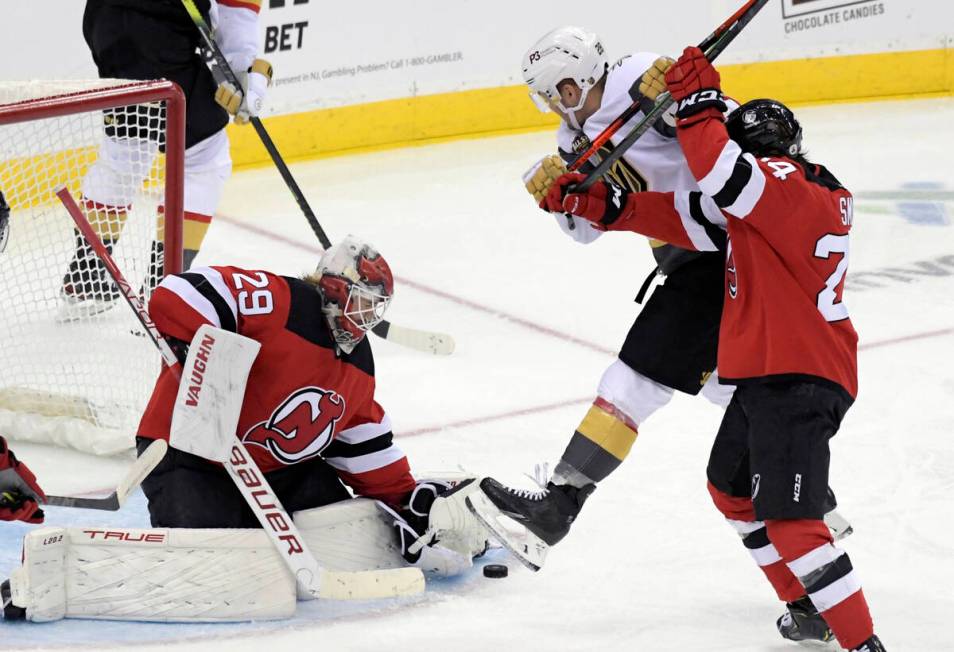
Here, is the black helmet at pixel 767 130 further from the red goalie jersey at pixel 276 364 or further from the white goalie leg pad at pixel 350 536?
the white goalie leg pad at pixel 350 536

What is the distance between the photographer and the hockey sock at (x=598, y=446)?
2.96 m

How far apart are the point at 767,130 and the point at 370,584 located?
105cm

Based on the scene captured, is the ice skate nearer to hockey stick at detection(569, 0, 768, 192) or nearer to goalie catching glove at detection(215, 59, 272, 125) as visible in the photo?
hockey stick at detection(569, 0, 768, 192)


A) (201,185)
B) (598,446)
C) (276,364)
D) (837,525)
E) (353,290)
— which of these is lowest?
(201,185)

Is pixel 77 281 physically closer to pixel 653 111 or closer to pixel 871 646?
pixel 653 111

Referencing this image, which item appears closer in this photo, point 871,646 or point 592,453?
point 871,646

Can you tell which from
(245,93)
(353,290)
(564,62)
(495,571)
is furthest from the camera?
(245,93)

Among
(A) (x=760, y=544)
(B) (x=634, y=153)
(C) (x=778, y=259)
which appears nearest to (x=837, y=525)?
(A) (x=760, y=544)

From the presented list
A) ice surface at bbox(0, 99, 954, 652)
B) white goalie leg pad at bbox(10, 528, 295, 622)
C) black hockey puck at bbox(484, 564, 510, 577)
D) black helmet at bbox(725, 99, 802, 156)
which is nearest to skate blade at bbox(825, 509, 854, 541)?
ice surface at bbox(0, 99, 954, 652)

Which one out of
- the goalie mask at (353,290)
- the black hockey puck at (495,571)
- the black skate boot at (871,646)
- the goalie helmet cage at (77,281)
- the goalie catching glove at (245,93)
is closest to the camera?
the black skate boot at (871,646)

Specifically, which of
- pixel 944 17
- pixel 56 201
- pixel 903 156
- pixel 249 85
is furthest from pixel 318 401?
pixel 944 17

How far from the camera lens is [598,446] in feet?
9.72

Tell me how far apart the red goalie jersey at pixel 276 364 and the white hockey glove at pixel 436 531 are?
0.18 m

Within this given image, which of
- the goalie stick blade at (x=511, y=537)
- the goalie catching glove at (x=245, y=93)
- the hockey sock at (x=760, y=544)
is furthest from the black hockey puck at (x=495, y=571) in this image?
the goalie catching glove at (x=245, y=93)
